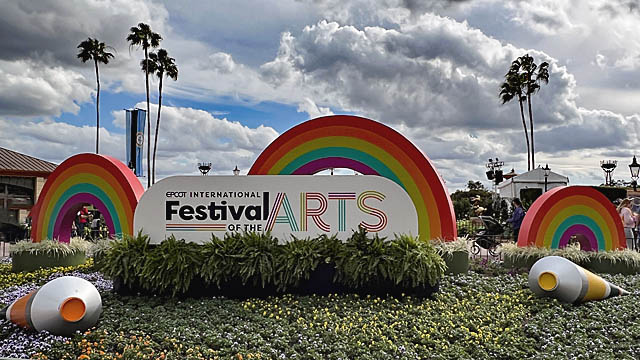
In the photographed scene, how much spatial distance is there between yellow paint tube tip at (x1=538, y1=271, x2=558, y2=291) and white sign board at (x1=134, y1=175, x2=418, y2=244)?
2.00 metres

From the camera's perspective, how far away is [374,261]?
7969 millimetres

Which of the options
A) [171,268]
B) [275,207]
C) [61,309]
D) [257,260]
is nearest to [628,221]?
[275,207]

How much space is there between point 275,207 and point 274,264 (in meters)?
1.06

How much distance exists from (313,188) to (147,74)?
29.4 m

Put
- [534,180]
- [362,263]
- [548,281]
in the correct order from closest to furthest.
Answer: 1. [362,263]
2. [548,281]
3. [534,180]

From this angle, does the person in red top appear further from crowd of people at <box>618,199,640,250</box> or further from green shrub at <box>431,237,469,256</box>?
crowd of people at <box>618,199,640,250</box>

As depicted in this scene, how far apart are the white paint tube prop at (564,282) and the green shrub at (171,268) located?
5.10 metres

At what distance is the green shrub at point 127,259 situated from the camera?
320 inches

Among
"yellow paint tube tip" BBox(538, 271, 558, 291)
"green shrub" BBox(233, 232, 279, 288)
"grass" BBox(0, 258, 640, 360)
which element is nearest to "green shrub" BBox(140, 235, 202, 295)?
"grass" BBox(0, 258, 640, 360)

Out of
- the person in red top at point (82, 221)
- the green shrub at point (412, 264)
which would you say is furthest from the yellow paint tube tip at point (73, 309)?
the person in red top at point (82, 221)

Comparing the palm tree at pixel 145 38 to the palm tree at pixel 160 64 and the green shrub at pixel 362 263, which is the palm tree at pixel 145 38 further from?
the green shrub at pixel 362 263

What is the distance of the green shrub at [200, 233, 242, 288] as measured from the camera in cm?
799

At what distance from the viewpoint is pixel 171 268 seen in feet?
26.2

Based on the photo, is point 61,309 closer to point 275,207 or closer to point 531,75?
point 275,207
